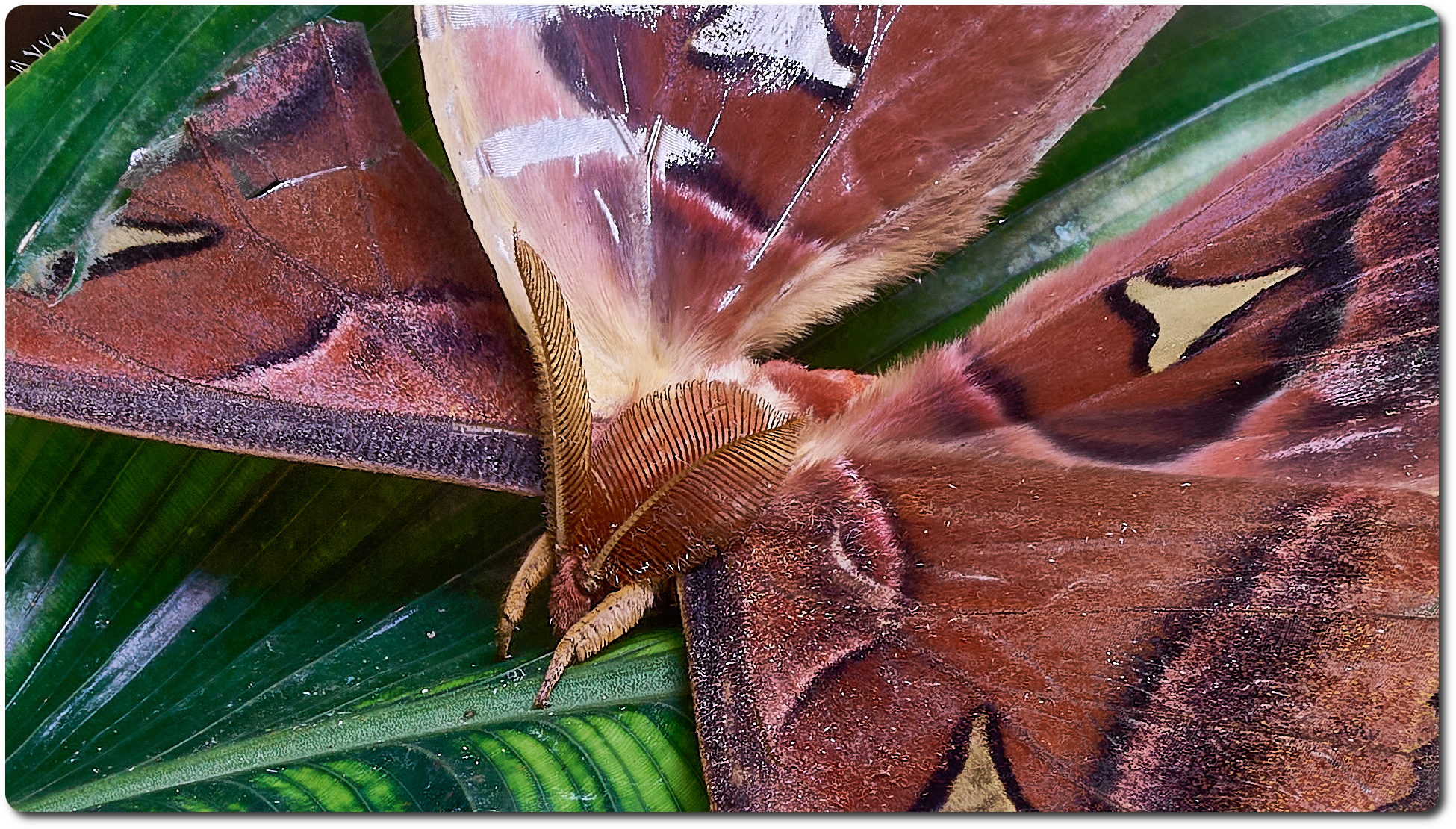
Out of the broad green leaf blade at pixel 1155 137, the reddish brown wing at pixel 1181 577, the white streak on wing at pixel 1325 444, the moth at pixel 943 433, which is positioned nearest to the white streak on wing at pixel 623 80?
the moth at pixel 943 433

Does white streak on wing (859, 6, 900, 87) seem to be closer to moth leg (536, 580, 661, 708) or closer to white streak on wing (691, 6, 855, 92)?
white streak on wing (691, 6, 855, 92)

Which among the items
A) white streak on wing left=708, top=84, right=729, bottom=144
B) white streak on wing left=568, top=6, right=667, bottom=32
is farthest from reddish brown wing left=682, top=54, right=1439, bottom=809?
white streak on wing left=568, top=6, right=667, bottom=32

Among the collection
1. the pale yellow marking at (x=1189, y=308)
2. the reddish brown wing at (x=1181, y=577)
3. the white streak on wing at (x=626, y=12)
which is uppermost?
the white streak on wing at (x=626, y=12)

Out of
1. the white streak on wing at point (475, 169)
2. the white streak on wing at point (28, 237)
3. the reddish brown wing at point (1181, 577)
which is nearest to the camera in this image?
the reddish brown wing at point (1181, 577)

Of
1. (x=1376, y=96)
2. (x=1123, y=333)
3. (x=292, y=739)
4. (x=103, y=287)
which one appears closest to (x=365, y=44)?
(x=103, y=287)

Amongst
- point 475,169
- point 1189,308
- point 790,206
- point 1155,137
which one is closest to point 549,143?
point 475,169

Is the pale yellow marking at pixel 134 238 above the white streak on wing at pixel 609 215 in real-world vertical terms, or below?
above

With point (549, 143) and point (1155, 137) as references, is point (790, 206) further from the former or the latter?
point (1155, 137)

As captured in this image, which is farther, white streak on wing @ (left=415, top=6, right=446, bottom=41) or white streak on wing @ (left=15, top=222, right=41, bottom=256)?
white streak on wing @ (left=15, top=222, right=41, bottom=256)

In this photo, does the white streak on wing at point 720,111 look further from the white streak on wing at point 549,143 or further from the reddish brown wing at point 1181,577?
the reddish brown wing at point 1181,577
